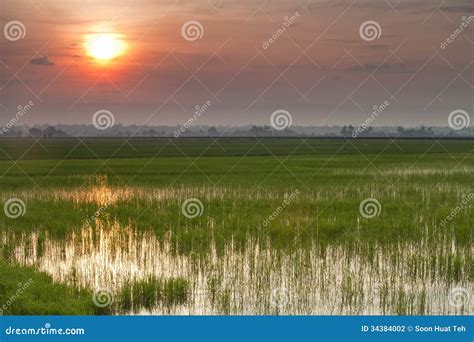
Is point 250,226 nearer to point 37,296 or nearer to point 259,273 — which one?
point 259,273

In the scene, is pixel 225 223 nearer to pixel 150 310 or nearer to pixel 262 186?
pixel 150 310

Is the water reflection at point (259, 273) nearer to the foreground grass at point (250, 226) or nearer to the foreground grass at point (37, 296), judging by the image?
the foreground grass at point (250, 226)

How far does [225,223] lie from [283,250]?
2.60 meters

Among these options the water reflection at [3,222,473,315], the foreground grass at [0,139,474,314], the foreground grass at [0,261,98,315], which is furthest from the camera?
the foreground grass at [0,139,474,314]

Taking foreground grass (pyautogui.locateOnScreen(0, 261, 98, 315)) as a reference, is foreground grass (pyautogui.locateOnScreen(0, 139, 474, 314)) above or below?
above

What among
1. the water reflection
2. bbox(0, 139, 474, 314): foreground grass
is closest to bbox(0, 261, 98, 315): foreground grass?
bbox(0, 139, 474, 314): foreground grass

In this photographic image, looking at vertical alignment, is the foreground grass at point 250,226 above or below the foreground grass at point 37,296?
above

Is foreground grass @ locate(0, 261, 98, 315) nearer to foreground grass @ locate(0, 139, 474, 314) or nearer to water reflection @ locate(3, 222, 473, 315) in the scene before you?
foreground grass @ locate(0, 139, 474, 314)

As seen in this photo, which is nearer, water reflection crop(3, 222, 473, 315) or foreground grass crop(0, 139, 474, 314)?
water reflection crop(3, 222, 473, 315)

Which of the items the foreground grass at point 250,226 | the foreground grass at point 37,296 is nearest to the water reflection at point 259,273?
the foreground grass at point 250,226

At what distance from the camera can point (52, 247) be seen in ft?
35.2

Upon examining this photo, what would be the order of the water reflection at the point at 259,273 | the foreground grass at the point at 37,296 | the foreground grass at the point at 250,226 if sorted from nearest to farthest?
the foreground grass at the point at 37,296
the water reflection at the point at 259,273
the foreground grass at the point at 250,226

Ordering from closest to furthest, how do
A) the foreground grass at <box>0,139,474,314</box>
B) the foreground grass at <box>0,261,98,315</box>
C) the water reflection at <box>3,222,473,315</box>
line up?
1. the foreground grass at <box>0,261,98,315</box>
2. the water reflection at <box>3,222,473,315</box>
3. the foreground grass at <box>0,139,474,314</box>
